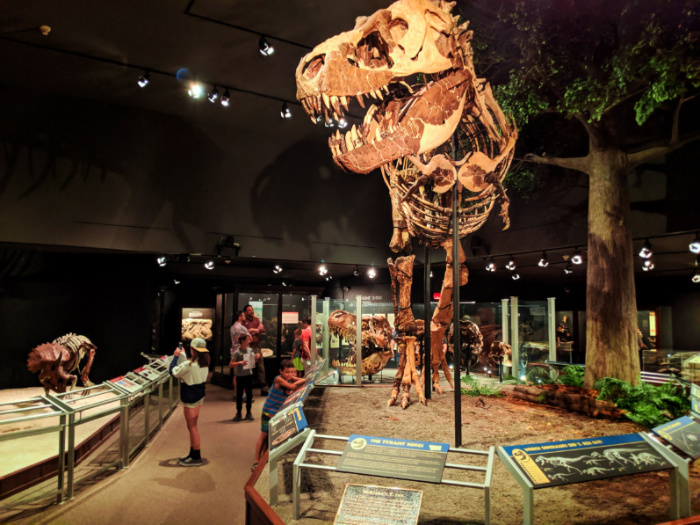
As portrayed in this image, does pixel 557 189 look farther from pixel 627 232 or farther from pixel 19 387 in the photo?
pixel 19 387

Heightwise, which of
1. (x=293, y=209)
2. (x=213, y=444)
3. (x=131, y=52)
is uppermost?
(x=131, y=52)

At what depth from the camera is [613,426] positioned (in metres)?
5.08

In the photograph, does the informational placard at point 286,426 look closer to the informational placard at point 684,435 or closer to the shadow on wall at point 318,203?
the informational placard at point 684,435

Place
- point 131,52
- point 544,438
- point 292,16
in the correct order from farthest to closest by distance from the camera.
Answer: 1. point 131,52
2. point 292,16
3. point 544,438

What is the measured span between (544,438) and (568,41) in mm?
4838

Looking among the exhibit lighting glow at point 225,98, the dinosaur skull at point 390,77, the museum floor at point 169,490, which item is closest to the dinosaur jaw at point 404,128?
the dinosaur skull at point 390,77

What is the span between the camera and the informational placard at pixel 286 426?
307cm

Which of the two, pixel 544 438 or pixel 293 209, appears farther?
pixel 293 209

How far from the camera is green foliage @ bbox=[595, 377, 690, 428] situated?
5180 millimetres

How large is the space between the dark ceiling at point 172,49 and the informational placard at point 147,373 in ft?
16.4

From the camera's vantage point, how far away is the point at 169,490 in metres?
4.36

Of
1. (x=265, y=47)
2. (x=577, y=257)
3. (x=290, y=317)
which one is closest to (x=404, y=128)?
(x=265, y=47)

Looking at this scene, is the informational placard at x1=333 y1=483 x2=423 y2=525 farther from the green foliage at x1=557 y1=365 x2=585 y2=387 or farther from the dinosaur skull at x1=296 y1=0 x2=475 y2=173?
the green foliage at x1=557 y1=365 x2=585 y2=387

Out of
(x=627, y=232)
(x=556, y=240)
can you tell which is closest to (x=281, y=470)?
(x=627, y=232)
